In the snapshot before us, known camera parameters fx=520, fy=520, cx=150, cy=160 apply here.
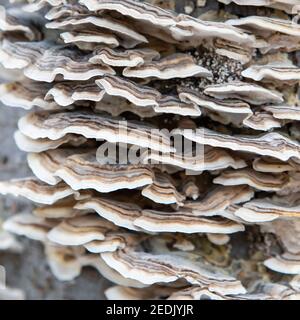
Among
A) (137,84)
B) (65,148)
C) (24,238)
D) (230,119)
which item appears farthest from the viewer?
(24,238)

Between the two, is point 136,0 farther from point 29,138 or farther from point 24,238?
point 24,238

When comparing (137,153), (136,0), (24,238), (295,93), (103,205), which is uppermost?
(136,0)

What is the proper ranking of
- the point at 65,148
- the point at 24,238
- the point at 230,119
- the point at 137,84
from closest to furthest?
the point at 137,84 < the point at 230,119 < the point at 65,148 < the point at 24,238

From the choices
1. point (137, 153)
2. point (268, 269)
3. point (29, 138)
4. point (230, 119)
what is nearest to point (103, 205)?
point (137, 153)

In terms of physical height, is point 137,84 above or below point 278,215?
above

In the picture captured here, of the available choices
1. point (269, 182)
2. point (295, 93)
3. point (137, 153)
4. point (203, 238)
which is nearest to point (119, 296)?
point (203, 238)
